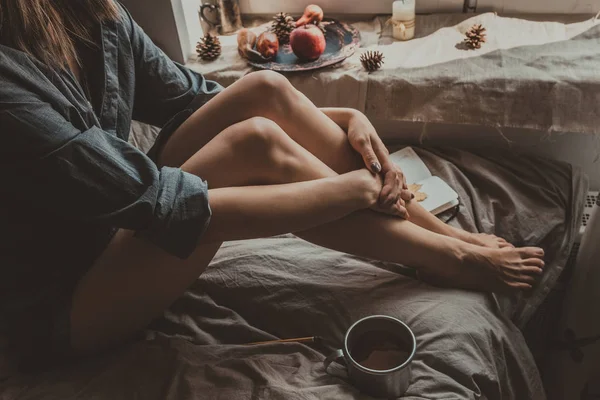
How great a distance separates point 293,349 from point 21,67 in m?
0.55

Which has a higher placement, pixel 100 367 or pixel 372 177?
pixel 372 177

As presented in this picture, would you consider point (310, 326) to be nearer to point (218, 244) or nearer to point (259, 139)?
point (218, 244)

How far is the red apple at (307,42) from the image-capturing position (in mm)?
1239

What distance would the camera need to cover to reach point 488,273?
95cm

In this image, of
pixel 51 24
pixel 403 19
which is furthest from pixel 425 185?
pixel 51 24

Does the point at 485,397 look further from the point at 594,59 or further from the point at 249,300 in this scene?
the point at 594,59

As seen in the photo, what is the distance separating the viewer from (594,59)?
1.13 meters

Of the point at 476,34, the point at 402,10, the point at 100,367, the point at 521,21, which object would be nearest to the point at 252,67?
the point at 402,10

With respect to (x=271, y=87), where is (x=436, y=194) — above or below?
below

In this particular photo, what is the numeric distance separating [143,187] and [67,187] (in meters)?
0.09

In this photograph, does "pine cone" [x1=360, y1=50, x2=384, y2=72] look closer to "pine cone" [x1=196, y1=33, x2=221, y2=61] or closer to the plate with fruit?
the plate with fruit

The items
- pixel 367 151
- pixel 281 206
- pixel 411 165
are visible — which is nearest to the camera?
pixel 281 206

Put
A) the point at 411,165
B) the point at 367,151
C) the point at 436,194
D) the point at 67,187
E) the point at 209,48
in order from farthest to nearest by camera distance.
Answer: the point at 209,48
the point at 411,165
the point at 436,194
the point at 367,151
the point at 67,187

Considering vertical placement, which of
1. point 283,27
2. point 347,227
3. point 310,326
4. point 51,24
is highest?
point 51,24
